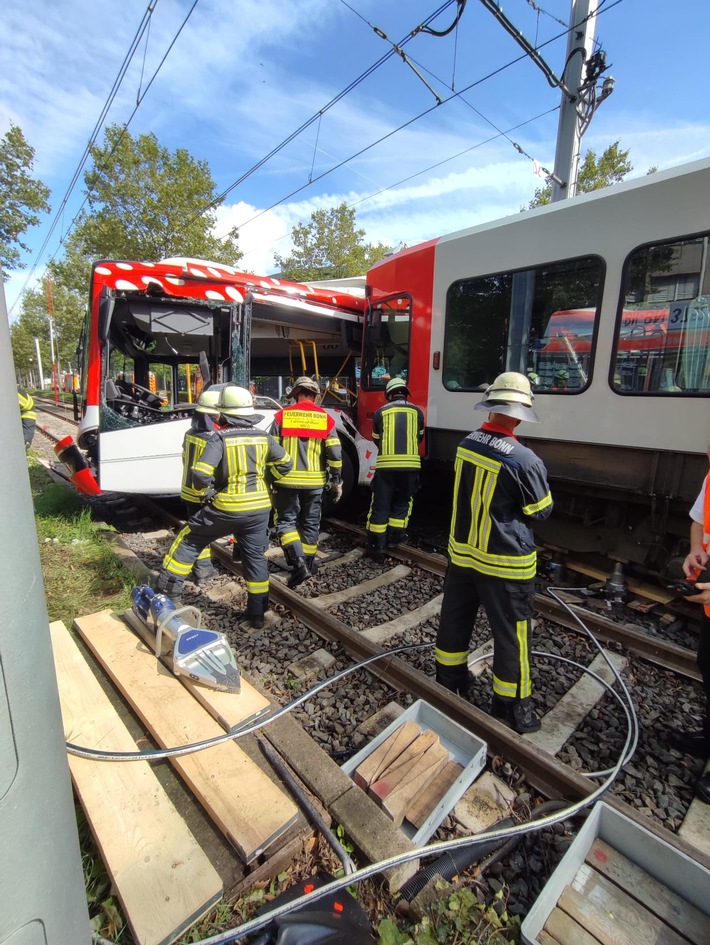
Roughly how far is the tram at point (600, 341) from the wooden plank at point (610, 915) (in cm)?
280

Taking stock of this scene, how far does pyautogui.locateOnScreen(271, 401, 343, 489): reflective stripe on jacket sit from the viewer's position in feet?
15.9

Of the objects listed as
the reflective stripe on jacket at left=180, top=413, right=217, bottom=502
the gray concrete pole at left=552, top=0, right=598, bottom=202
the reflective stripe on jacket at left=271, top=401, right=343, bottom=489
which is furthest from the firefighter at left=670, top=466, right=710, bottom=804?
the gray concrete pole at left=552, top=0, right=598, bottom=202

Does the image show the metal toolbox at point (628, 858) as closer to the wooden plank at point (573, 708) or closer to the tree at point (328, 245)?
the wooden plank at point (573, 708)

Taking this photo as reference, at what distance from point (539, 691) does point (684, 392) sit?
2.49 m

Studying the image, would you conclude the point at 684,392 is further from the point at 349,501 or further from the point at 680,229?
the point at 349,501

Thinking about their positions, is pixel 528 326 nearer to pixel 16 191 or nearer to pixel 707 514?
pixel 707 514

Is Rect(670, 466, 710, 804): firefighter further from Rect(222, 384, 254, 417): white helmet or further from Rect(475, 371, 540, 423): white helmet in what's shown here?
Rect(222, 384, 254, 417): white helmet

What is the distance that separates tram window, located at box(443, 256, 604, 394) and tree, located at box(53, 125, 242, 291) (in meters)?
15.4

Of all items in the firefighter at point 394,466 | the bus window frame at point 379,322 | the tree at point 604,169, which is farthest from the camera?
the tree at point 604,169

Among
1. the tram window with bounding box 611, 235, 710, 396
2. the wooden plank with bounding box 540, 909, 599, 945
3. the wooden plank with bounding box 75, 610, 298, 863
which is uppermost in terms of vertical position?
the tram window with bounding box 611, 235, 710, 396

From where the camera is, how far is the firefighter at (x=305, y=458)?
15.9ft

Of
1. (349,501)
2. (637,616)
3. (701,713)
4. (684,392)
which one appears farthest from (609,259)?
(349,501)

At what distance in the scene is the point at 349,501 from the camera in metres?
7.47

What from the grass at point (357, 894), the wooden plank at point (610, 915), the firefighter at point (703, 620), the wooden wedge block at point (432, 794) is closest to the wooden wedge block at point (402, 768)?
Result: the wooden wedge block at point (432, 794)
